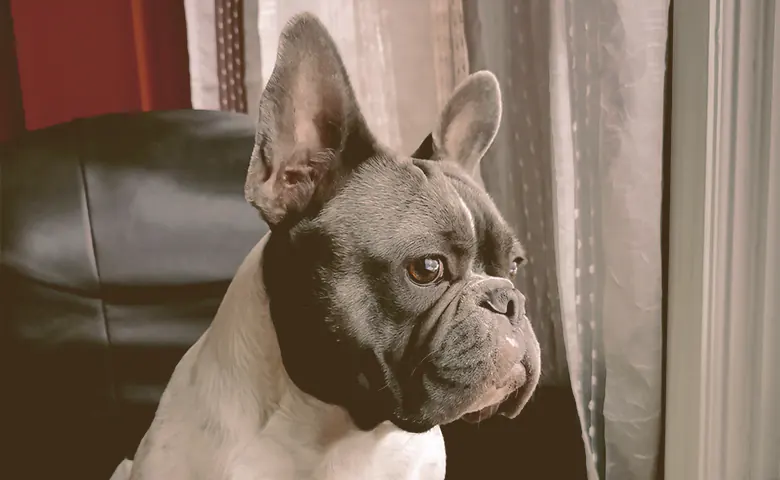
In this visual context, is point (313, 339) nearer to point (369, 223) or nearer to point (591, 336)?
point (369, 223)

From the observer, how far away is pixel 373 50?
1.50 meters

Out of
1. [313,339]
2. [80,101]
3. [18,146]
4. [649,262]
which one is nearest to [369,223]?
[313,339]

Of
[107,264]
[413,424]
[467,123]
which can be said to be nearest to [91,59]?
[107,264]

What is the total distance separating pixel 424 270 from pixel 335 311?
12 cm

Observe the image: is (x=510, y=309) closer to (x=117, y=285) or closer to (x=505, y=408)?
(x=505, y=408)

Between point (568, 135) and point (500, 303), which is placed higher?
point (568, 135)

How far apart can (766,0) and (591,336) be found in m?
0.60

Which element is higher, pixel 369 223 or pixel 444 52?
pixel 444 52

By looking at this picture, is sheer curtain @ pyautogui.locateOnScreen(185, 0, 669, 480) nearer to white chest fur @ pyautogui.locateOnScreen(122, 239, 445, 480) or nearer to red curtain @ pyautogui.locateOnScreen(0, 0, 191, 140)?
red curtain @ pyautogui.locateOnScreen(0, 0, 191, 140)

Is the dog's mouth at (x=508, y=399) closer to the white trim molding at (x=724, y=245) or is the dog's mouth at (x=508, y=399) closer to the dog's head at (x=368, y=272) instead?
the dog's head at (x=368, y=272)

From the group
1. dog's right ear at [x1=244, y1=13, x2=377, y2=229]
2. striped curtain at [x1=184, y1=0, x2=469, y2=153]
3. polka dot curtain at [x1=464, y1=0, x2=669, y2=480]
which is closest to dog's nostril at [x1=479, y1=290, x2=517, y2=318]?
dog's right ear at [x1=244, y1=13, x2=377, y2=229]

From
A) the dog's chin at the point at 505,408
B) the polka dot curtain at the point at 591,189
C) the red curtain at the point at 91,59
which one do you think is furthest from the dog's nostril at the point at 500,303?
the red curtain at the point at 91,59

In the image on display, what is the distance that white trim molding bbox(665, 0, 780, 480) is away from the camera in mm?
1074

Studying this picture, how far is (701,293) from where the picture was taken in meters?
1.15
